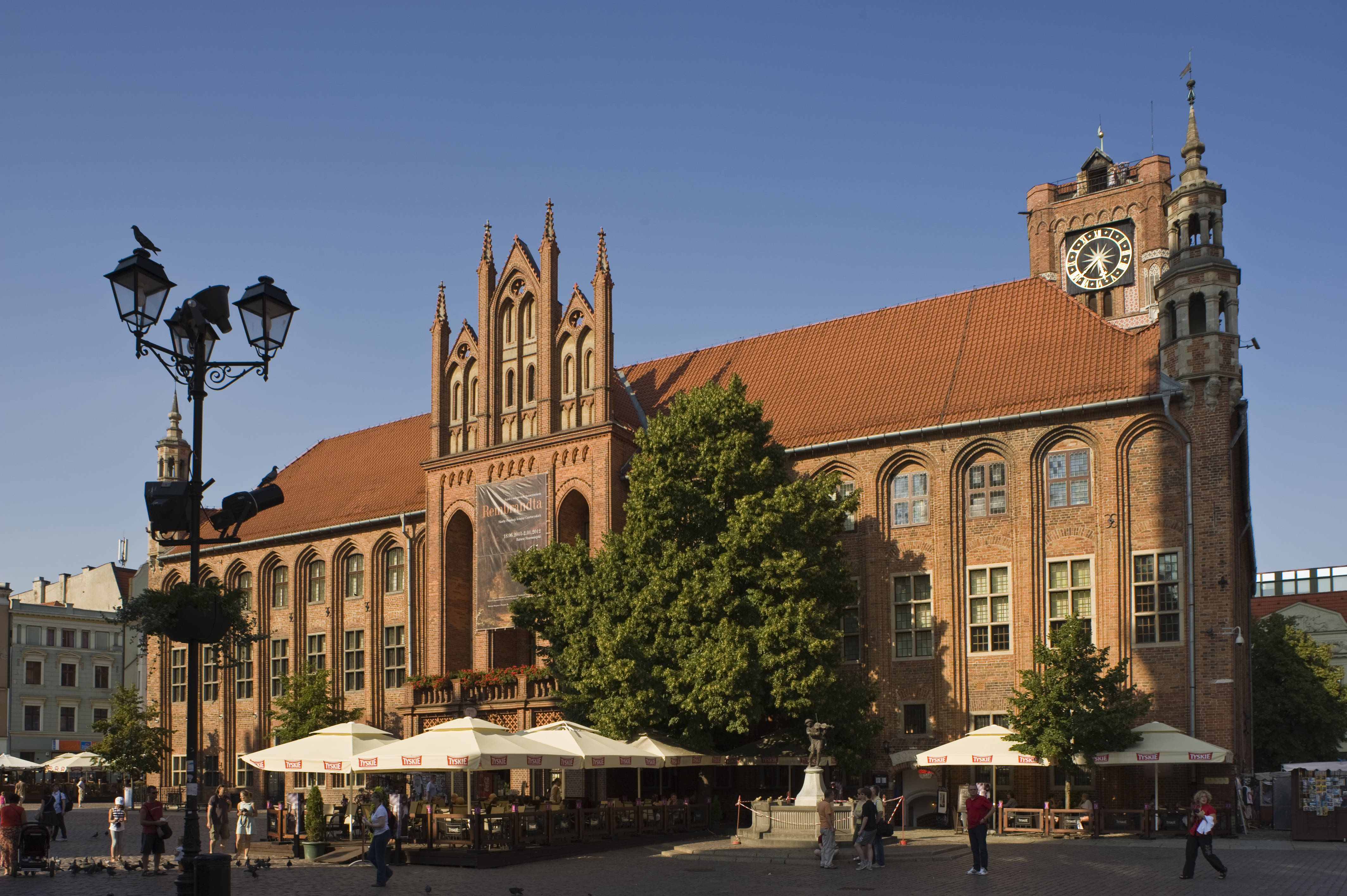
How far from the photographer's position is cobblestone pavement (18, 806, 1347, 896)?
18469mm

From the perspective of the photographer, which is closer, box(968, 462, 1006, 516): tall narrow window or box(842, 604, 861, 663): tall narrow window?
box(968, 462, 1006, 516): tall narrow window

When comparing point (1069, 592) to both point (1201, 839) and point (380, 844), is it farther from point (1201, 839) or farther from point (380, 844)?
point (380, 844)

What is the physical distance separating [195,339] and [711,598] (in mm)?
19665

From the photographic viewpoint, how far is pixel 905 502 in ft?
119

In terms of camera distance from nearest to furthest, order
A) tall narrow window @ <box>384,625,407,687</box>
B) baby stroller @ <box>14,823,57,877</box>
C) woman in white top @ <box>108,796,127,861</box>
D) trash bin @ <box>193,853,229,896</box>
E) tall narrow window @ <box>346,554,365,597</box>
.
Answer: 1. trash bin @ <box>193,853,229,896</box>
2. baby stroller @ <box>14,823,57,877</box>
3. woman in white top @ <box>108,796,127,861</box>
4. tall narrow window @ <box>384,625,407,687</box>
5. tall narrow window @ <box>346,554,365,597</box>

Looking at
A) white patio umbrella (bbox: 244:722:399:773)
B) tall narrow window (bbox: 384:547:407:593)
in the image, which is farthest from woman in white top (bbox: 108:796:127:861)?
tall narrow window (bbox: 384:547:407:593)

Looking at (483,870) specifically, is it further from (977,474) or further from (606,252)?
(606,252)

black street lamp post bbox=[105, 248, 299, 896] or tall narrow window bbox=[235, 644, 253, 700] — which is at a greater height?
black street lamp post bbox=[105, 248, 299, 896]

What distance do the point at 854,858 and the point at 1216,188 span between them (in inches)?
826

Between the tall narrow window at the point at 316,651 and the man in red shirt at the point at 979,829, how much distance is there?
106 feet

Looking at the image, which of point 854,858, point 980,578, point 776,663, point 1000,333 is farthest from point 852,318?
point 854,858

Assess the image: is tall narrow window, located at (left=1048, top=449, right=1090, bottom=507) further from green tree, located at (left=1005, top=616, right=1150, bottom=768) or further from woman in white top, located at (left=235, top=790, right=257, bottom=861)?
woman in white top, located at (left=235, top=790, right=257, bottom=861)

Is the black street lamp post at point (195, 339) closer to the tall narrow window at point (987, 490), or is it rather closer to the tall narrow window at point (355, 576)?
the tall narrow window at point (987, 490)

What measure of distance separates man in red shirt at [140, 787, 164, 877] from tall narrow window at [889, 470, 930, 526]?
68.7 feet
